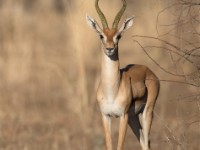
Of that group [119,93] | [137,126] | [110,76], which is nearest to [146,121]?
[137,126]

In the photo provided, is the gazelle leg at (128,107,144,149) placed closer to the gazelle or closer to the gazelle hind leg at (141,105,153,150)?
the gazelle hind leg at (141,105,153,150)

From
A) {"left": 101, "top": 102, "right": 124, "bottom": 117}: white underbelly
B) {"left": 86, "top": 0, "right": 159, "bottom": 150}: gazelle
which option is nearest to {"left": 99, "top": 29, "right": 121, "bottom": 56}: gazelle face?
{"left": 86, "top": 0, "right": 159, "bottom": 150}: gazelle

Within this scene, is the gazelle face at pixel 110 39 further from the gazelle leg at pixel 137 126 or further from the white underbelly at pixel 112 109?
the gazelle leg at pixel 137 126

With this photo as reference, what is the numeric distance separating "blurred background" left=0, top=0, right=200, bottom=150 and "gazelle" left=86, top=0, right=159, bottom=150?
0.37 metres

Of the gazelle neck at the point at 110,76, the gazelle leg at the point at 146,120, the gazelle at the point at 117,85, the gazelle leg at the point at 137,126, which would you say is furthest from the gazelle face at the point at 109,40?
the gazelle leg at the point at 137,126

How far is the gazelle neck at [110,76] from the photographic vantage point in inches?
426

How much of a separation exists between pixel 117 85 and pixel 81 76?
17.9ft

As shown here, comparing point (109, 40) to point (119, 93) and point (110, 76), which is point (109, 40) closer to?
point (110, 76)

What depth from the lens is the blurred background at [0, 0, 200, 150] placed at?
400 inches

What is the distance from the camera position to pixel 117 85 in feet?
35.8

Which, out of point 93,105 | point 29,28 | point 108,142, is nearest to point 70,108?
point 93,105

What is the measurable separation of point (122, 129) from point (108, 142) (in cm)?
23

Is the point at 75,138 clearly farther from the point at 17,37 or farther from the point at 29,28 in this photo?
the point at 29,28

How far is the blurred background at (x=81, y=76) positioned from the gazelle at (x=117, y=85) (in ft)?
1.23
